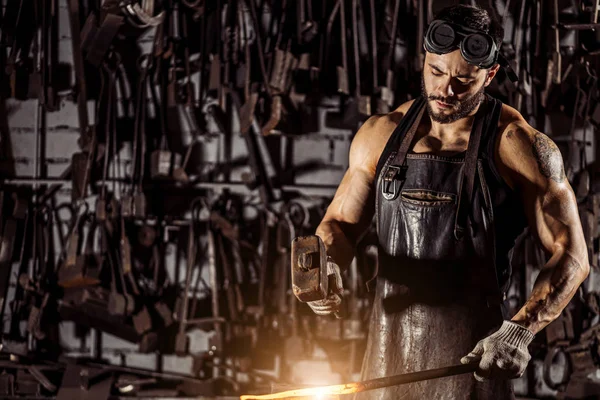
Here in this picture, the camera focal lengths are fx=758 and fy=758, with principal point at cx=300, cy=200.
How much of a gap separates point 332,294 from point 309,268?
23cm

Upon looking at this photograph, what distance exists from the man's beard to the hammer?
71cm

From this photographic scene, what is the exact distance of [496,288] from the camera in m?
2.73

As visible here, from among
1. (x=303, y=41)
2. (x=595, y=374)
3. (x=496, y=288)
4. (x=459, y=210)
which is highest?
(x=303, y=41)

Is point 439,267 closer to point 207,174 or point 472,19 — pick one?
point 472,19

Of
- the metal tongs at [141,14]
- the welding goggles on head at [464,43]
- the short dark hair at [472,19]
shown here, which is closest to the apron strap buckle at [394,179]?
the welding goggles on head at [464,43]

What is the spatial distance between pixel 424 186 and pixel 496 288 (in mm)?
448

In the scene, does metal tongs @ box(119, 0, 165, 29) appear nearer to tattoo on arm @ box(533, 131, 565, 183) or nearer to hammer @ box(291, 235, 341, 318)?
hammer @ box(291, 235, 341, 318)

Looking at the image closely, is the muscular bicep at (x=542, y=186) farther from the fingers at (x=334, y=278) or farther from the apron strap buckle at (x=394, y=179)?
the fingers at (x=334, y=278)

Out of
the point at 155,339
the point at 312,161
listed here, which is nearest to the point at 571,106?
the point at 312,161

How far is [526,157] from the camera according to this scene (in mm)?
2676

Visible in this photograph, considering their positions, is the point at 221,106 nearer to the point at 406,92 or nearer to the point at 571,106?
the point at 406,92

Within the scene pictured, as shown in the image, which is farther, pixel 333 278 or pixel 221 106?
pixel 221 106

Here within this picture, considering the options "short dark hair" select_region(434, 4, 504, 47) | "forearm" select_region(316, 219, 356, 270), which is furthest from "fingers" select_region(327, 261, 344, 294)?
"short dark hair" select_region(434, 4, 504, 47)

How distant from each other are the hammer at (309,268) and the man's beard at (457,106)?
2.32 ft
